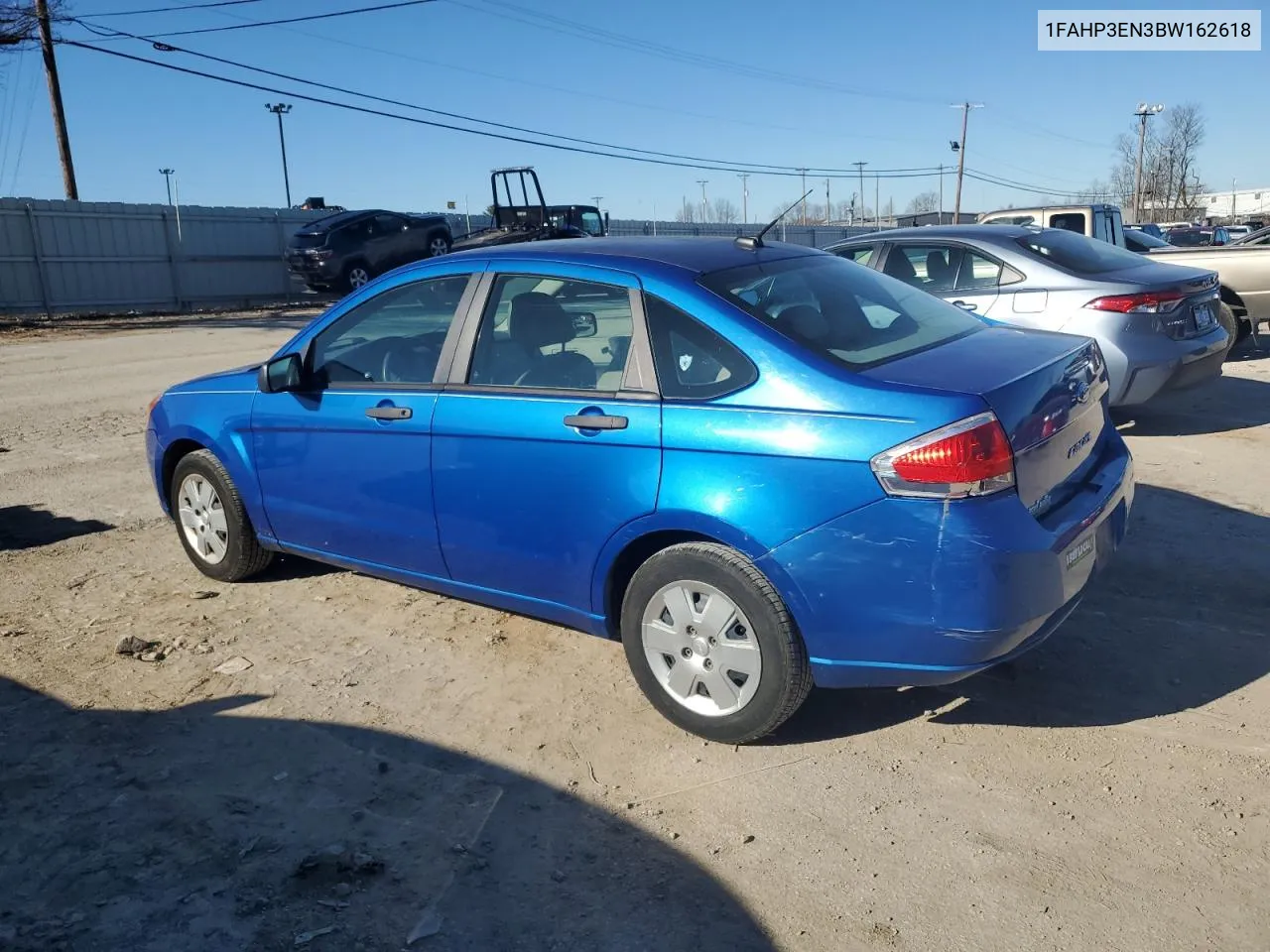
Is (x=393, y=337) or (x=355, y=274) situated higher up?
(x=355, y=274)

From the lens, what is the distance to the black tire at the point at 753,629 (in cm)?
339

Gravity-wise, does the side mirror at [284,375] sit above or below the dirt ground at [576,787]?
above

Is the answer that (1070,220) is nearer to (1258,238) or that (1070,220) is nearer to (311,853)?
(1258,238)

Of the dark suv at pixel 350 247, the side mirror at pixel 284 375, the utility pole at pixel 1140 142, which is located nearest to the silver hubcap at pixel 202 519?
the side mirror at pixel 284 375

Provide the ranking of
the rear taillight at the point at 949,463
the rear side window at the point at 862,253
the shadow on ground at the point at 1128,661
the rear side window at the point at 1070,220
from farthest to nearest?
1. the rear side window at the point at 1070,220
2. the rear side window at the point at 862,253
3. the shadow on ground at the point at 1128,661
4. the rear taillight at the point at 949,463

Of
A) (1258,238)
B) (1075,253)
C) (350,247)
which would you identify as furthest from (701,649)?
(350,247)

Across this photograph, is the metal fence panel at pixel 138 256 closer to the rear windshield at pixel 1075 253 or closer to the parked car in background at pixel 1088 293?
the parked car in background at pixel 1088 293

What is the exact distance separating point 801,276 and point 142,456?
6.33 metres

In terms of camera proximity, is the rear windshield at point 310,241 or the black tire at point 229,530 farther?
the rear windshield at point 310,241

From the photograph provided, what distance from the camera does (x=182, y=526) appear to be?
5535 mm

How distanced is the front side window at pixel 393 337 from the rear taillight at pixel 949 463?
2.03 meters

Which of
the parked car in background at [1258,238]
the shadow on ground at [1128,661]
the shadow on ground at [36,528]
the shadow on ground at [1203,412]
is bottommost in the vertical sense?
the shadow on ground at [1128,661]

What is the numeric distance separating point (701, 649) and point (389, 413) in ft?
5.55

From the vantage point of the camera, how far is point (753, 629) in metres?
3.44
